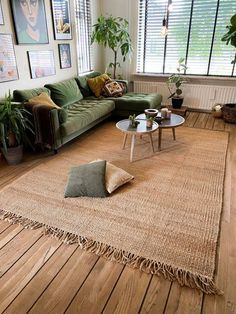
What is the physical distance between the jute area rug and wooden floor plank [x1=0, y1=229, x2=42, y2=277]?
0.10 metres

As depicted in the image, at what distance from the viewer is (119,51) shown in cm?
517

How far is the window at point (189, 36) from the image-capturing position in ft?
14.2

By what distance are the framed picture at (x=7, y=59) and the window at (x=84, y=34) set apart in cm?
173

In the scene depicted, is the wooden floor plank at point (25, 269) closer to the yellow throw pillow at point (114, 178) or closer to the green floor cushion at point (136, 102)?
the yellow throw pillow at point (114, 178)

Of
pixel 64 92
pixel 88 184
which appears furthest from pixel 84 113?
pixel 88 184

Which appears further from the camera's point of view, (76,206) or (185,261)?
(76,206)

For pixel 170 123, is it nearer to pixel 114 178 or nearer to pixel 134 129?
pixel 134 129

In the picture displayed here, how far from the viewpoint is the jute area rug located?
5.36 feet

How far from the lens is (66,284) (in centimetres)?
147

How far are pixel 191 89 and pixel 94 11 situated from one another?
257cm

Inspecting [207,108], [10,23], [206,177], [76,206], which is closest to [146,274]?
[76,206]

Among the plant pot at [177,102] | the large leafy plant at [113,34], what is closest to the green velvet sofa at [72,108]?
the plant pot at [177,102]

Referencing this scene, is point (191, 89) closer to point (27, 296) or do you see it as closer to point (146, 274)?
point (146, 274)

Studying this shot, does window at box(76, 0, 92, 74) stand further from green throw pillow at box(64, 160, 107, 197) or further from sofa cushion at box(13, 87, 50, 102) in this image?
green throw pillow at box(64, 160, 107, 197)
